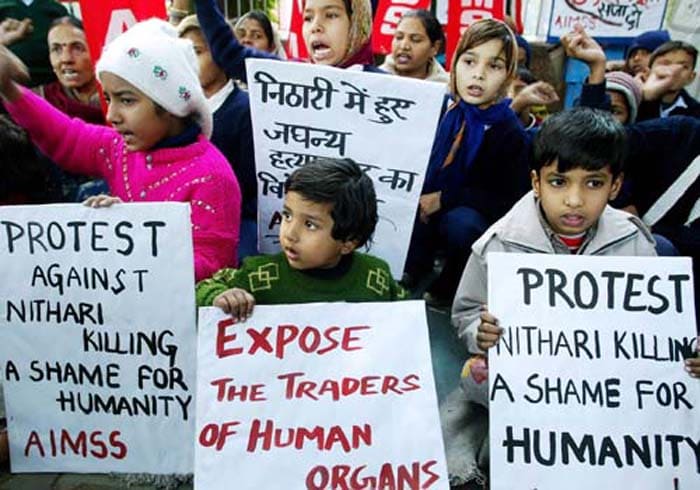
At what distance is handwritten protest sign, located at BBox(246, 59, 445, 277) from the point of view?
8.79ft

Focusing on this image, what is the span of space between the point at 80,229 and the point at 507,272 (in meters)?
1.24

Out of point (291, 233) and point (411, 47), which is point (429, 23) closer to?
point (411, 47)

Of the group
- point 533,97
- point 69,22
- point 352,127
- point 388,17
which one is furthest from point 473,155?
point 388,17

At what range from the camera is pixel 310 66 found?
105 inches

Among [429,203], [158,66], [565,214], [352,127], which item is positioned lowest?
[429,203]

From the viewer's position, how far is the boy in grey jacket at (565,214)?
2205mm

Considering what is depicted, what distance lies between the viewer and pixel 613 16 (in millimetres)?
6934

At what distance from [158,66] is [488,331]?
4.35ft

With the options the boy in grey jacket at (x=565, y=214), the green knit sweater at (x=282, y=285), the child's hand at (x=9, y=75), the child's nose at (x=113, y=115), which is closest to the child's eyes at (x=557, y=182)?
the boy in grey jacket at (x=565, y=214)

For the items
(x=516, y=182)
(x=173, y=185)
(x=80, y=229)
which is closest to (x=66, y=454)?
(x=80, y=229)

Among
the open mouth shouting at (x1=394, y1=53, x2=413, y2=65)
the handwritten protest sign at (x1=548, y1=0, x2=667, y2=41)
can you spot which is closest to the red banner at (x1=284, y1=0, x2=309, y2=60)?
the open mouth shouting at (x1=394, y1=53, x2=413, y2=65)

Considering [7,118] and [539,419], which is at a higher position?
[7,118]

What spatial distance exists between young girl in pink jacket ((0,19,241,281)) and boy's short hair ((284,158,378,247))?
41cm

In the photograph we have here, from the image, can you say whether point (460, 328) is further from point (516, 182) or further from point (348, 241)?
point (516, 182)
